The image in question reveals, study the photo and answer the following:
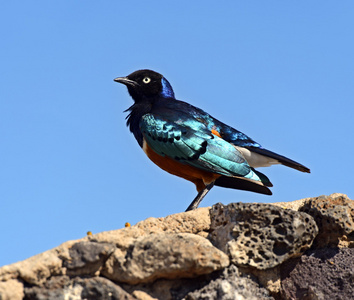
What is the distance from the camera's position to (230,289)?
486 cm

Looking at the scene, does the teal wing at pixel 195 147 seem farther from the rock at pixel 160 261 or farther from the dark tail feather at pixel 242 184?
the rock at pixel 160 261

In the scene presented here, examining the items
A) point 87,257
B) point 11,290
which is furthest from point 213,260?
point 11,290

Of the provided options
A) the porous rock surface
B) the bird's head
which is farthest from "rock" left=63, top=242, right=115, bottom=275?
the bird's head

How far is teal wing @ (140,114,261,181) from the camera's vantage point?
742 cm

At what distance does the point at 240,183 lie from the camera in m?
7.72

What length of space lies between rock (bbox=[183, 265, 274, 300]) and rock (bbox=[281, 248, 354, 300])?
14.8 inches

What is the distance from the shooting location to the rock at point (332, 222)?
5.60 meters

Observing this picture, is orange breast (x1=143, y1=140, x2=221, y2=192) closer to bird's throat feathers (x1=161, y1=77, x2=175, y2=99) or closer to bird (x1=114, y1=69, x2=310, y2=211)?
bird (x1=114, y1=69, x2=310, y2=211)

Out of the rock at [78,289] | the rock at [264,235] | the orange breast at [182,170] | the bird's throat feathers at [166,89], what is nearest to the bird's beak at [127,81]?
the bird's throat feathers at [166,89]

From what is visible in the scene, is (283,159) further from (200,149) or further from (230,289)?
(230,289)

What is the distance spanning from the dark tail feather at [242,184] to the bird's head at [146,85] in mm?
1619

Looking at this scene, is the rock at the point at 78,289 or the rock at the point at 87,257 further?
the rock at the point at 87,257

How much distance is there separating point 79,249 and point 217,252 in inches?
45.4

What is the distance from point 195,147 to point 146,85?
1.57 metres
